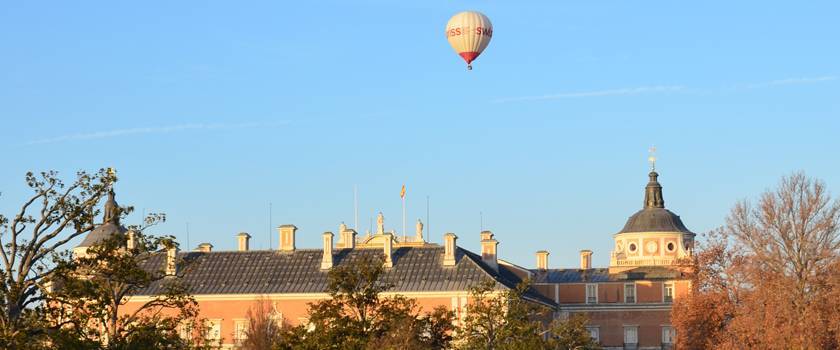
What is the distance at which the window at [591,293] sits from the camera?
104438mm

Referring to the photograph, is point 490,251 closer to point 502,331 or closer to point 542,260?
point 542,260

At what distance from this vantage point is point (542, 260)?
11044 centimetres

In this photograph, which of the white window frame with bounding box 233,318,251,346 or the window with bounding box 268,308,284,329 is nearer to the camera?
the window with bounding box 268,308,284,329

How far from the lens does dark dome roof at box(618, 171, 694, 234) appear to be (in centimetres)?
11331

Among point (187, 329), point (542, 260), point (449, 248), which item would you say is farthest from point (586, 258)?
point (187, 329)

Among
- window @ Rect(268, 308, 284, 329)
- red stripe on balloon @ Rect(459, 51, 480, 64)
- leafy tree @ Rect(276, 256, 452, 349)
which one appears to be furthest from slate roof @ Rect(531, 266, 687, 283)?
leafy tree @ Rect(276, 256, 452, 349)

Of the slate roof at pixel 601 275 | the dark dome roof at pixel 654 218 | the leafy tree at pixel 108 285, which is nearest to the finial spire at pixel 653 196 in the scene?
the dark dome roof at pixel 654 218

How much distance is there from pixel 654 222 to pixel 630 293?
11.2 m

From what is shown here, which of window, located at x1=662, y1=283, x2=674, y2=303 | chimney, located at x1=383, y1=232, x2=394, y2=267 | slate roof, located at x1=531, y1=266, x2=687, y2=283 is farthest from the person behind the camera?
slate roof, located at x1=531, y1=266, x2=687, y2=283

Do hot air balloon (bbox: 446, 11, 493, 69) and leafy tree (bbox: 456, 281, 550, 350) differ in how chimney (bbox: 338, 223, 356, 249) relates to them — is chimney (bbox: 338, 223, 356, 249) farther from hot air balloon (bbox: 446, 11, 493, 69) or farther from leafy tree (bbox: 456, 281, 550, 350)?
leafy tree (bbox: 456, 281, 550, 350)

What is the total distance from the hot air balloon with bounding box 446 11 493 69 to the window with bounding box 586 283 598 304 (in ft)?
94.8

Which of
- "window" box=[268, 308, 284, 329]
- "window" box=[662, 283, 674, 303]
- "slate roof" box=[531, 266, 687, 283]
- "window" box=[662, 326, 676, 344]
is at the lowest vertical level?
"window" box=[662, 326, 676, 344]

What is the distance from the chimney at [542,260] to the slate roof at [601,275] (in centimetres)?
99

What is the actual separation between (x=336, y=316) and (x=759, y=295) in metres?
19.5
